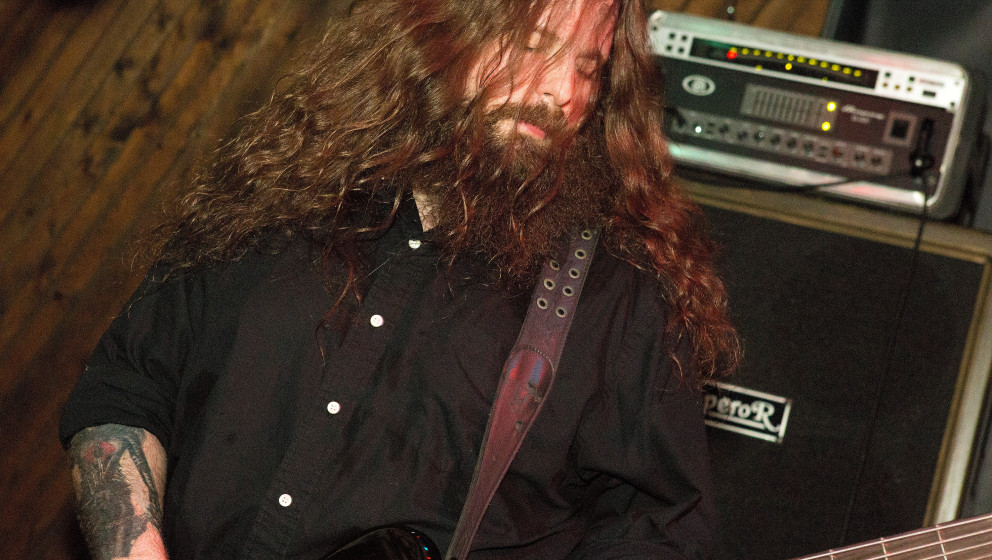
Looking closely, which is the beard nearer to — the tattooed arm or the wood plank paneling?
the tattooed arm

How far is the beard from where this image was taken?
132cm

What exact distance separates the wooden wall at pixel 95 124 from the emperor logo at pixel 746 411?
162 centimetres

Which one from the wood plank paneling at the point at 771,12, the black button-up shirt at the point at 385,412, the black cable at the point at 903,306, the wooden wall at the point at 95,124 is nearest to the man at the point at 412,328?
the black button-up shirt at the point at 385,412

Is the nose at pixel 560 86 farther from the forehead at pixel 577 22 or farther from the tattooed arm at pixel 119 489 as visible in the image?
the tattooed arm at pixel 119 489

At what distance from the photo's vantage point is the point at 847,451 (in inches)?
62.3

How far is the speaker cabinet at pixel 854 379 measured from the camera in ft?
5.14

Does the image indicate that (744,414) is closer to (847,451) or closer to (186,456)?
(847,451)

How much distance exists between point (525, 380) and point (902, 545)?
1.61ft

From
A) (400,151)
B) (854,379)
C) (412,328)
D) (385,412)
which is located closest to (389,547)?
(385,412)

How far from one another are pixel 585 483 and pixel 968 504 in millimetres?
990

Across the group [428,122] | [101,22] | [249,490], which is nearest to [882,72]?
[428,122]

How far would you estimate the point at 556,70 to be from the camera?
135 cm

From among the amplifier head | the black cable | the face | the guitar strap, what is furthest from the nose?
the black cable

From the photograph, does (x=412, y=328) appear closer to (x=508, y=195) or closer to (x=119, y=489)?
(x=508, y=195)
